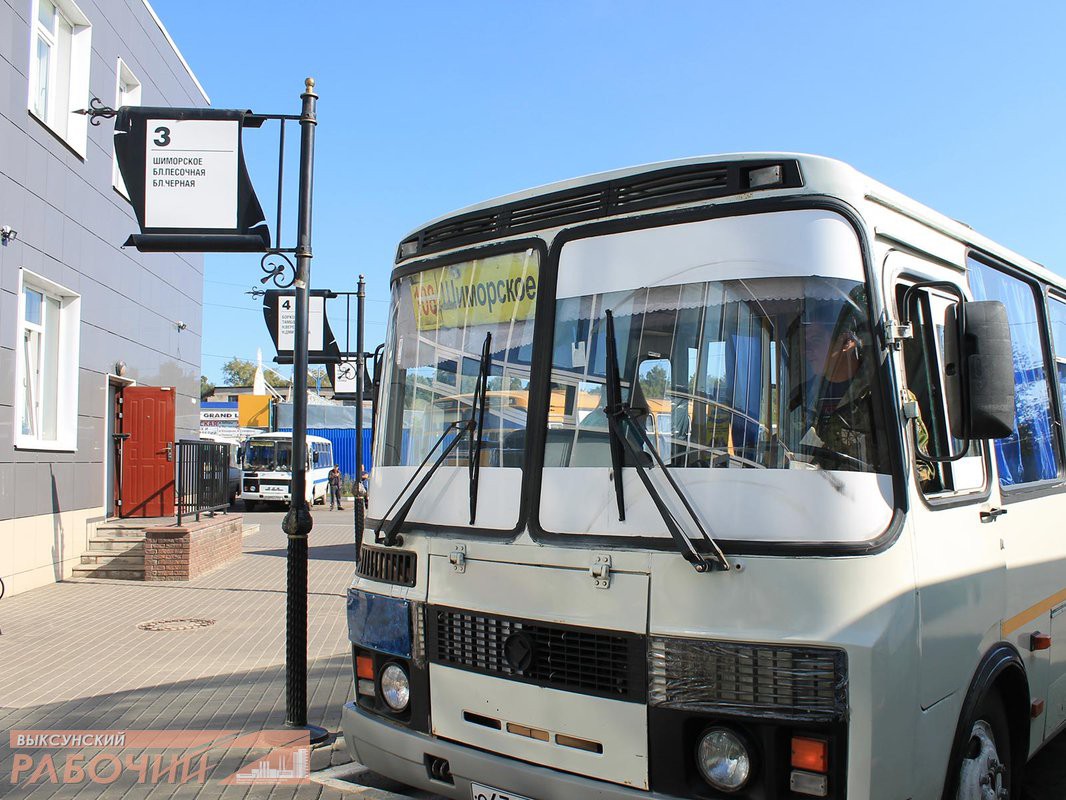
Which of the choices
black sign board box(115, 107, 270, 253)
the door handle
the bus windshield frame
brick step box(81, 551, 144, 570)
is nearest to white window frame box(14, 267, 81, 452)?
brick step box(81, 551, 144, 570)

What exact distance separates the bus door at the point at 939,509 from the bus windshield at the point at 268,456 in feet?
107

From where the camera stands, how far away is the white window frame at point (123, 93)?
1503cm

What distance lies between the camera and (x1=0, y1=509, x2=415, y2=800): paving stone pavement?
571 cm

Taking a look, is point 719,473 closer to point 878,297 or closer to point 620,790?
point 878,297

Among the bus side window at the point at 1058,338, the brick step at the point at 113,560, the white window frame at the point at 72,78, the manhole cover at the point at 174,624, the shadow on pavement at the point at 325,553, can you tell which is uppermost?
the white window frame at the point at 72,78

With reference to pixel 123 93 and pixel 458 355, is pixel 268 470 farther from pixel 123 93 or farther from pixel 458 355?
pixel 458 355

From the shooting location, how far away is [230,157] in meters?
7.04

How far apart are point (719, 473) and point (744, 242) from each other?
84 centimetres

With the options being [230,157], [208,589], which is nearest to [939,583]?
[230,157]

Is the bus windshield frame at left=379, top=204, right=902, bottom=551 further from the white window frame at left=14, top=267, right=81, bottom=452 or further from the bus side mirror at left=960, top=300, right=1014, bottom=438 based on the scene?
the white window frame at left=14, top=267, right=81, bottom=452

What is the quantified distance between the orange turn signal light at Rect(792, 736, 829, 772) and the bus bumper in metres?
0.47

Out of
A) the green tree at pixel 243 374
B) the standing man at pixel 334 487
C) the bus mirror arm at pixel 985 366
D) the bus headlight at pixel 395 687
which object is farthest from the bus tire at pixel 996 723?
the green tree at pixel 243 374

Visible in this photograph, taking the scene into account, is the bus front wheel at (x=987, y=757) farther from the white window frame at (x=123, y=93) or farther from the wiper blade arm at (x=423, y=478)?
the white window frame at (x=123, y=93)

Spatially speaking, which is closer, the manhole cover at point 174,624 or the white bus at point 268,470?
the manhole cover at point 174,624
